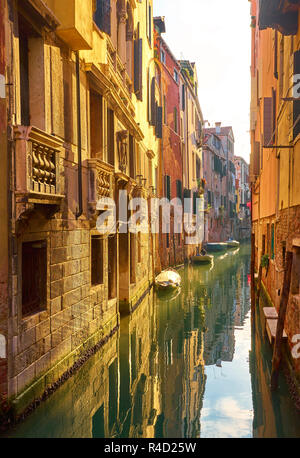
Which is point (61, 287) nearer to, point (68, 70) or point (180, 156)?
point (68, 70)

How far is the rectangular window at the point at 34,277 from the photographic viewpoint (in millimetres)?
5730

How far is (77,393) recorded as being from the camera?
630cm

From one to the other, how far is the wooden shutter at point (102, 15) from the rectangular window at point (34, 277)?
16.0 ft

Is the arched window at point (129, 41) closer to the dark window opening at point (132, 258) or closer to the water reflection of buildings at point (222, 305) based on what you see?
the dark window opening at point (132, 258)

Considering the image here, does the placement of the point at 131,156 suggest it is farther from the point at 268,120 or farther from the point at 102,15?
the point at 102,15

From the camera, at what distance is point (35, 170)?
5.32m

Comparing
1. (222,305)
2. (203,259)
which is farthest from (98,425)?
(203,259)

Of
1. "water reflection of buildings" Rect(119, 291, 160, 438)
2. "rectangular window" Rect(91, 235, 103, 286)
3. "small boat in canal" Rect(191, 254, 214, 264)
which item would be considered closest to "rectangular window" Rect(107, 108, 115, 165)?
"rectangular window" Rect(91, 235, 103, 286)

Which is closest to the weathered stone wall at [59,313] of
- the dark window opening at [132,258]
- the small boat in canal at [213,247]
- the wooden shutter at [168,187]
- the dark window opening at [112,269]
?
the dark window opening at [112,269]

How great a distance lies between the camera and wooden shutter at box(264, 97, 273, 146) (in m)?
10.2

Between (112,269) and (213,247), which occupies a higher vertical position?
(112,269)

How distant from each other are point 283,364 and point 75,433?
3.91 meters

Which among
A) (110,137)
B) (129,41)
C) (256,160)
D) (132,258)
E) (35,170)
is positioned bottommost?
(132,258)

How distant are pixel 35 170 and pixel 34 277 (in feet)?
5.31
